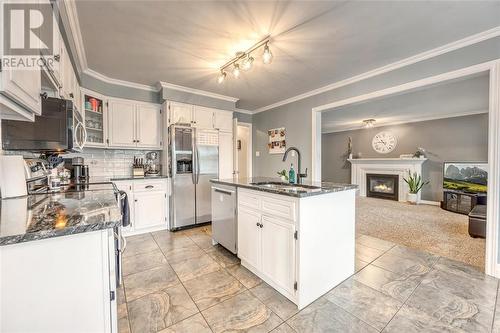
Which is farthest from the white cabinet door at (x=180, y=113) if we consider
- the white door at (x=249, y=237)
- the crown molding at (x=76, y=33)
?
the white door at (x=249, y=237)

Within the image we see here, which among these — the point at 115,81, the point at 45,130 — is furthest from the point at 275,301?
the point at 115,81

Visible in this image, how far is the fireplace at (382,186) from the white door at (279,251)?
6.05m

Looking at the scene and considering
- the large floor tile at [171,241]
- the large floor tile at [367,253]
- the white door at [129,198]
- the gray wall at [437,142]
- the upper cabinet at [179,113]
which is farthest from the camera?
the gray wall at [437,142]

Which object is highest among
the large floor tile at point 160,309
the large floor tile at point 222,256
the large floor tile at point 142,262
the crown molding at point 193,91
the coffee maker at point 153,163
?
the crown molding at point 193,91

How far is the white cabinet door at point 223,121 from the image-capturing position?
4.08 m

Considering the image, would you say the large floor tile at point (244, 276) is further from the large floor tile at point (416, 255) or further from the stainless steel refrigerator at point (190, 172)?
the large floor tile at point (416, 255)

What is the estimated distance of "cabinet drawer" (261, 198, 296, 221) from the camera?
166 cm

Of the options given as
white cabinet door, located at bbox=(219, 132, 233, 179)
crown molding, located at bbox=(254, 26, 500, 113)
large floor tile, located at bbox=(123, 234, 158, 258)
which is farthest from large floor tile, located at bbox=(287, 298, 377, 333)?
crown molding, located at bbox=(254, 26, 500, 113)

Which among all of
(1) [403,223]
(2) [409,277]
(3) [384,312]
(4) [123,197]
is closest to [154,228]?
(4) [123,197]

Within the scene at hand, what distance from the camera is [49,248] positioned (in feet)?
2.65

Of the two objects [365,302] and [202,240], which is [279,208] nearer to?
[365,302]

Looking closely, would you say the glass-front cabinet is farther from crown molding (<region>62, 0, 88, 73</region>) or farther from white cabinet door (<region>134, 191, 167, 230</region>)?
white cabinet door (<region>134, 191, 167, 230</region>)

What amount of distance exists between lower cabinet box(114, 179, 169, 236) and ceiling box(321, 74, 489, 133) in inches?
136

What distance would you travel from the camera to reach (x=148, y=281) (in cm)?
202
